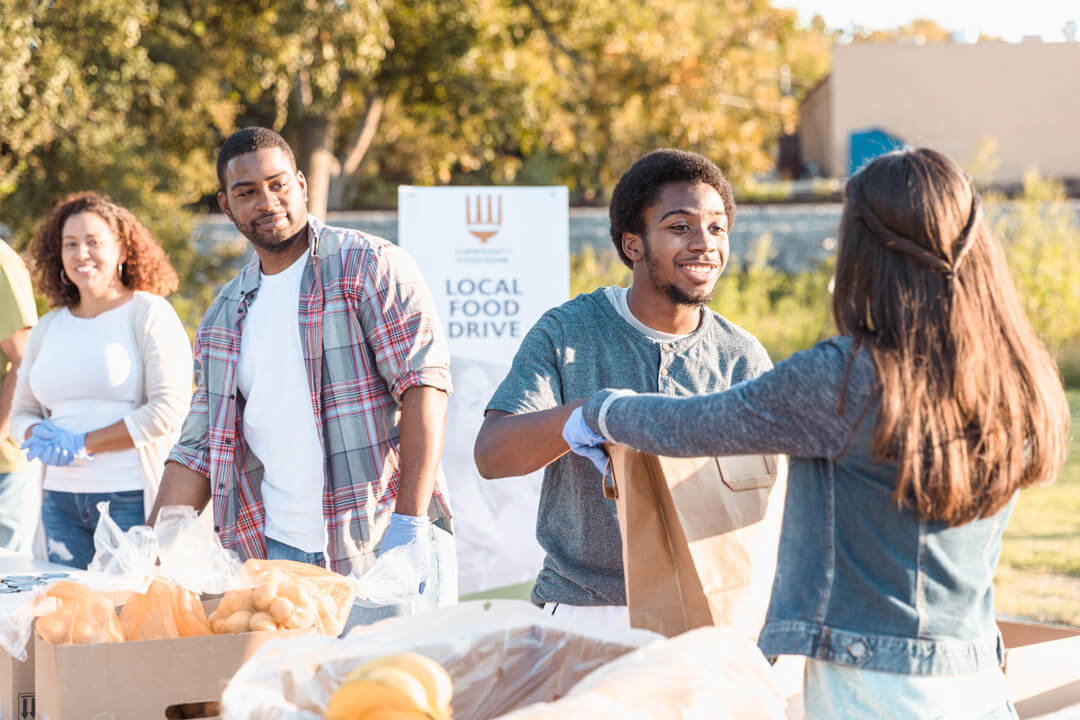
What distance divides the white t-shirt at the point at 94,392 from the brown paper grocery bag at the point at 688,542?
225 centimetres

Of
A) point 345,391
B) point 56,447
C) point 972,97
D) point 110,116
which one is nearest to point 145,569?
point 345,391

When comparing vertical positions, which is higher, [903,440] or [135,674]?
[903,440]

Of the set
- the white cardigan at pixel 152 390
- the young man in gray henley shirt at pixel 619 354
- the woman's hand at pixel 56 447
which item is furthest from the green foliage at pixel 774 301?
the young man in gray henley shirt at pixel 619 354

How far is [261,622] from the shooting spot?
1.89 metres

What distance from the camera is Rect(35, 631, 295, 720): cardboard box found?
1.79 m

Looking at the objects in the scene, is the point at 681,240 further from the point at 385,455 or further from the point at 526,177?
the point at 526,177

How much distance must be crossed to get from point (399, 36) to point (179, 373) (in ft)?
31.8

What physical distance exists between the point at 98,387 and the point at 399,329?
137 centimetres

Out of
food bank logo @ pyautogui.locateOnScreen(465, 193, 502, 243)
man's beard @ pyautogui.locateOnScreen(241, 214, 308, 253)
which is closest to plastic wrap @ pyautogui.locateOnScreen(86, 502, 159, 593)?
man's beard @ pyautogui.locateOnScreen(241, 214, 308, 253)

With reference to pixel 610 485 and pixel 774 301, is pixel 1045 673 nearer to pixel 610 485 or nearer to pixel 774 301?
pixel 610 485

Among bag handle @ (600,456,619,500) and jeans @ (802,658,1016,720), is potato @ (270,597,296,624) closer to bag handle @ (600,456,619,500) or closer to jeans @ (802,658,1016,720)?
bag handle @ (600,456,619,500)

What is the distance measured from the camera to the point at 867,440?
1.44 metres

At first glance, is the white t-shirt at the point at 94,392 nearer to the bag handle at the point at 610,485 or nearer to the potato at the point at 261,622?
the potato at the point at 261,622

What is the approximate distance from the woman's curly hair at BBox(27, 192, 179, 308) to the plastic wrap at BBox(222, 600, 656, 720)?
2493 mm
